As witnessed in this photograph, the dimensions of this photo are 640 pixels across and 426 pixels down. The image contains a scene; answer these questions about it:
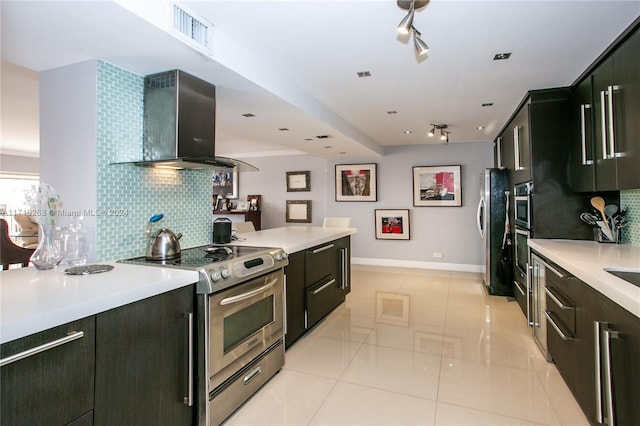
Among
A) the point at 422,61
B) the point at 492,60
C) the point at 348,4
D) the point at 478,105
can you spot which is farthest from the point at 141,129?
the point at 478,105

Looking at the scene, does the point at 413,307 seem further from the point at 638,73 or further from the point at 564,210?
the point at 638,73

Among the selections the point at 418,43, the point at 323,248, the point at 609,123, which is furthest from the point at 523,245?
Answer: the point at 418,43

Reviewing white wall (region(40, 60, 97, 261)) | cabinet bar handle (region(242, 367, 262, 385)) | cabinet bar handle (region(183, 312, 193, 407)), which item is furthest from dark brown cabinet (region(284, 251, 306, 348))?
white wall (region(40, 60, 97, 261))

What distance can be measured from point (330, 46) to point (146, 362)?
2125 mm

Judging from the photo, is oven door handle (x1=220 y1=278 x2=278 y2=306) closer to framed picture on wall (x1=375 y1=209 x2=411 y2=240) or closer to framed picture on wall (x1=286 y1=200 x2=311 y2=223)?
framed picture on wall (x1=375 y1=209 x2=411 y2=240)

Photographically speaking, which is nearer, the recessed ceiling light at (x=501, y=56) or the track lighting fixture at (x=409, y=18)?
the track lighting fixture at (x=409, y=18)

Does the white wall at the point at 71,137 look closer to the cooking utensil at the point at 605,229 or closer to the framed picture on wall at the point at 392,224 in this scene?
the cooking utensil at the point at 605,229

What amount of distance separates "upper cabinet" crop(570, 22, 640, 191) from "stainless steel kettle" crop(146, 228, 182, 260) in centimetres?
280

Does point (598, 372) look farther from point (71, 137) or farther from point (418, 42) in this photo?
point (71, 137)

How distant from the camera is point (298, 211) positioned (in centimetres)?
710

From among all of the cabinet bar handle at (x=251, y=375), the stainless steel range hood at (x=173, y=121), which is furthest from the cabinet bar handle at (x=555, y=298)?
the stainless steel range hood at (x=173, y=121)

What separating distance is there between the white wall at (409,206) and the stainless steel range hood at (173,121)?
4566 mm

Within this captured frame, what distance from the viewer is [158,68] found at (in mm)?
2113

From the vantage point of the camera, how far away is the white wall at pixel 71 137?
194 centimetres
